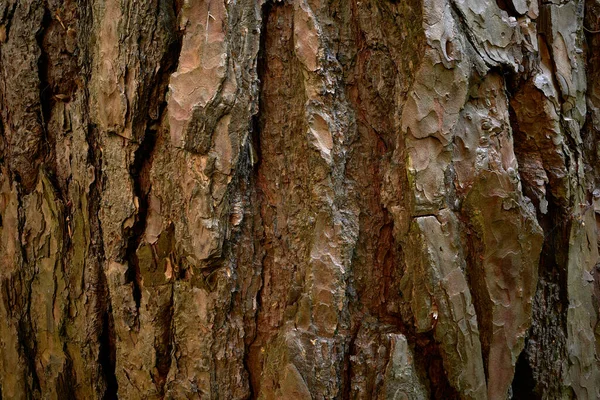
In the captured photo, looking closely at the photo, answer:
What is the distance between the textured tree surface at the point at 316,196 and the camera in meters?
0.95

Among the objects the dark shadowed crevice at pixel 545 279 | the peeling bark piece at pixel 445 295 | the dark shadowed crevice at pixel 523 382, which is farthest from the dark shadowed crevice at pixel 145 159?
the dark shadowed crevice at pixel 523 382

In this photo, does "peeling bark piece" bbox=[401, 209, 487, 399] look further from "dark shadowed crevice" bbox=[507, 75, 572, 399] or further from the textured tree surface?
"dark shadowed crevice" bbox=[507, 75, 572, 399]

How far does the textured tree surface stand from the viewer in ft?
3.13

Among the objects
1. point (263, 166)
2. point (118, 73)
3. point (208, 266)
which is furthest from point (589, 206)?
point (118, 73)

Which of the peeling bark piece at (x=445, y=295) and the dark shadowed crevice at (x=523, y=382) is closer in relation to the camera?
the peeling bark piece at (x=445, y=295)

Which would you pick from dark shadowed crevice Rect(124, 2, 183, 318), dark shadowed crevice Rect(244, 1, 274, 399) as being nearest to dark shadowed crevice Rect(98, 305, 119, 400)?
dark shadowed crevice Rect(124, 2, 183, 318)

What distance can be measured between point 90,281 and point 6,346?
28 centimetres

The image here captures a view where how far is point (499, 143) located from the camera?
102 cm

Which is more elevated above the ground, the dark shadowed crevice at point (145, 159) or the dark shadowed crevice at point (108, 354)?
the dark shadowed crevice at point (145, 159)

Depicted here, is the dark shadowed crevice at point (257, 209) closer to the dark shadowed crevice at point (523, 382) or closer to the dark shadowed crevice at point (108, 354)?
the dark shadowed crevice at point (108, 354)

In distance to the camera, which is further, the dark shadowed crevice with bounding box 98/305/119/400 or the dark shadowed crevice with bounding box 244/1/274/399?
the dark shadowed crevice with bounding box 98/305/119/400

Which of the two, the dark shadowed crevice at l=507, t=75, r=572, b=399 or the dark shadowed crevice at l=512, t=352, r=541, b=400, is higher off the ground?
the dark shadowed crevice at l=507, t=75, r=572, b=399

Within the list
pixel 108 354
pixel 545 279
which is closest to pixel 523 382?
pixel 545 279

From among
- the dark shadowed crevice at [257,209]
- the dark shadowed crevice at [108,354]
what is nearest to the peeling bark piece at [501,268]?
the dark shadowed crevice at [257,209]
